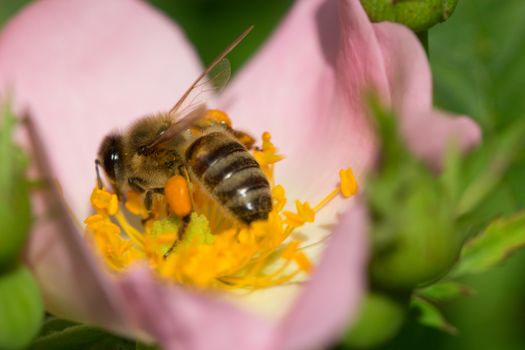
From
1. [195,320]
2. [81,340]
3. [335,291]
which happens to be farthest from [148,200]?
[335,291]

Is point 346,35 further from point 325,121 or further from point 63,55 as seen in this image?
point 63,55

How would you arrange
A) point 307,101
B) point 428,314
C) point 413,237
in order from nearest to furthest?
point 413,237 < point 428,314 < point 307,101

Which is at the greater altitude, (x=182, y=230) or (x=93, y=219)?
(x=93, y=219)

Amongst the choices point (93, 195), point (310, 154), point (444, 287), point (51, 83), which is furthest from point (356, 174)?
point (51, 83)

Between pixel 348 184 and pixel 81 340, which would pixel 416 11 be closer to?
pixel 348 184

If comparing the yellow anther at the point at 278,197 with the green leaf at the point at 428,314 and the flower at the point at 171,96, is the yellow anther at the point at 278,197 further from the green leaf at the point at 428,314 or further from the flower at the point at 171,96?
the green leaf at the point at 428,314

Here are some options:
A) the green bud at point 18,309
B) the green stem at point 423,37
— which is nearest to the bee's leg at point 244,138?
the green stem at point 423,37
